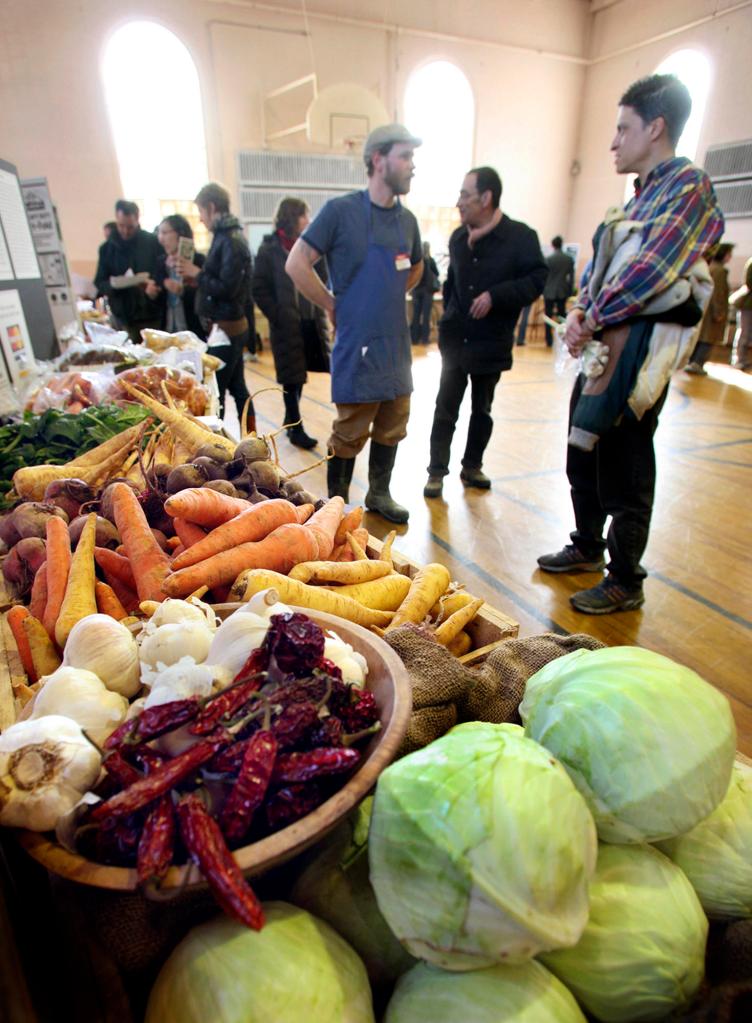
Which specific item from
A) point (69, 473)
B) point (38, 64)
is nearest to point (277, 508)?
point (69, 473)

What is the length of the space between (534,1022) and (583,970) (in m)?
0.12

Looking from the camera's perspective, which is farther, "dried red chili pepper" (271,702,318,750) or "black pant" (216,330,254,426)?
"black pant" (216,330,254,426)

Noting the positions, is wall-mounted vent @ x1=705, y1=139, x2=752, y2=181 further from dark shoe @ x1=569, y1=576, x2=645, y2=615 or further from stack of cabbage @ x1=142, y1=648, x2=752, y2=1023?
stack of cabbage @ x1=142, y1=648, x2=752, y2=1023

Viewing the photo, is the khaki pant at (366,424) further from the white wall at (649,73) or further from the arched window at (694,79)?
the arched window at (694,79)

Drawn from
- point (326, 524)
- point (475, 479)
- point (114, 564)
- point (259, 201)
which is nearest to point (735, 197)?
point (259, 201)

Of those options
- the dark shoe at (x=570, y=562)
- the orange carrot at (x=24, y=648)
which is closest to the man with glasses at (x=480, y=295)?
the dark shoe at (x=570, y=562)

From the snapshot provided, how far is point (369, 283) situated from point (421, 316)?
9.72 meters

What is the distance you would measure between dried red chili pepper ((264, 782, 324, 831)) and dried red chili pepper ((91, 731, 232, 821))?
0.32 ft

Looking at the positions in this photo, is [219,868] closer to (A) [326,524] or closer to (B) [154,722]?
(B) [154,722]

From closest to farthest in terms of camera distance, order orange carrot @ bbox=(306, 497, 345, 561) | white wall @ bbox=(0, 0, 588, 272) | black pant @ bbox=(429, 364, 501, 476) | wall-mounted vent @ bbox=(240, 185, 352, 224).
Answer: orange carrot @ bbox=(306, 497, 345, 561)
black pant @ bbox=(429, 364, 501, 476)
white wall @ bbox=(0, 0, 588, 272)
wall-mounted vent @ bbox=(240, 185, 352, 224)

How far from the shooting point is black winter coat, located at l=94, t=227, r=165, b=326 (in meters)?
5.55

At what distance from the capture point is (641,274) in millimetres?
2131

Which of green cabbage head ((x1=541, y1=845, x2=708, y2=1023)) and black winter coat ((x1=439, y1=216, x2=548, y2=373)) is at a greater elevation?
black winter coat ((x1=439, y1=216, x2=548, y2=373))

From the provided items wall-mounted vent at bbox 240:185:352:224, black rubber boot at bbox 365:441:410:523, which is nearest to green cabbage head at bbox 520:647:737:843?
black rubber boot at bbox 365:441:410:523
